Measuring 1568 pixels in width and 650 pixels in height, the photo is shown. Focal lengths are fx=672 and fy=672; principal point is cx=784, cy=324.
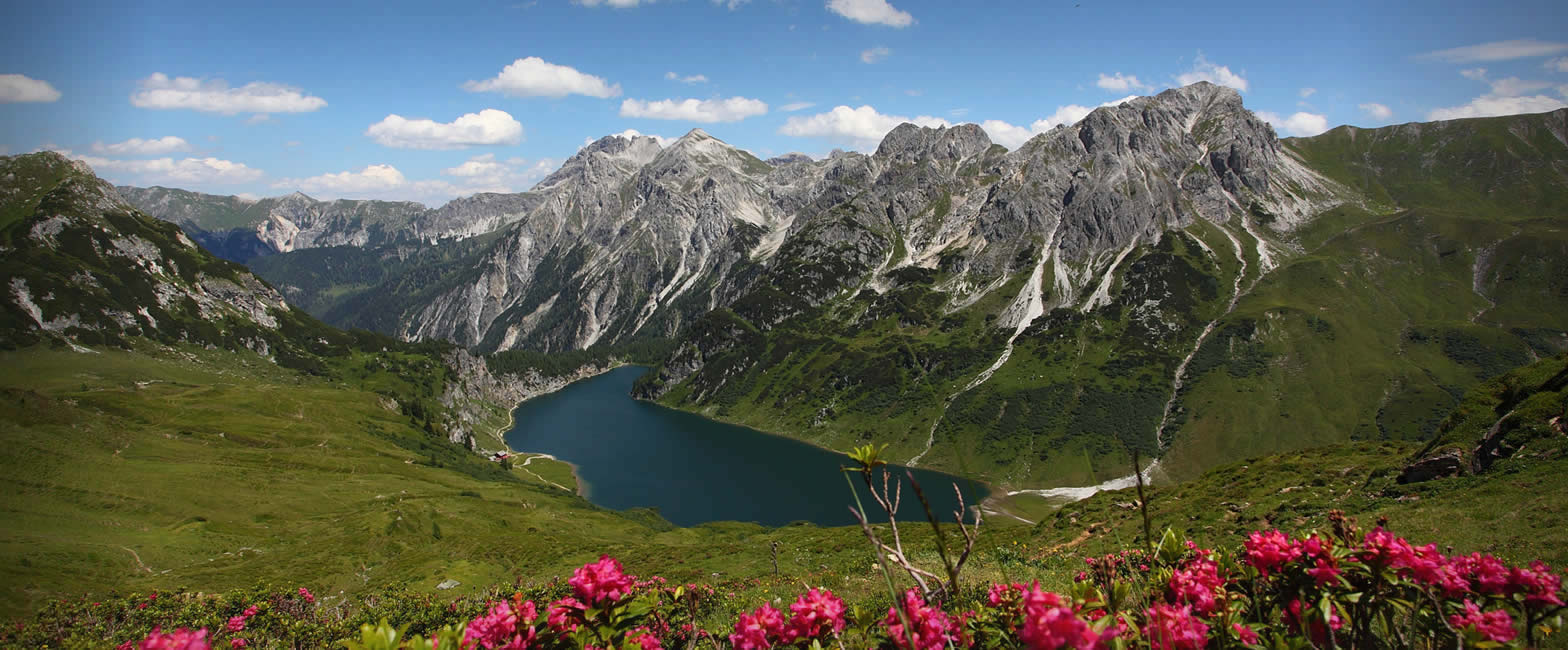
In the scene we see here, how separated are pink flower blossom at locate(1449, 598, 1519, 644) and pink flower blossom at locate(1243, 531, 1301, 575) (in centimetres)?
121

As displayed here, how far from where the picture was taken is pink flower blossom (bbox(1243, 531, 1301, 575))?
246 inches

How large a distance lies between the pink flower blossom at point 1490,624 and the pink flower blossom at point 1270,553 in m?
1.21

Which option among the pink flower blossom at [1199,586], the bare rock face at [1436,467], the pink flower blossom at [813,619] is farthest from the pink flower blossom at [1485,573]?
the bare rock face at [1436,467]

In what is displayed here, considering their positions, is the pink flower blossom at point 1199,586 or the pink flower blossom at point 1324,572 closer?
the pink flower blossom at point 1324,572

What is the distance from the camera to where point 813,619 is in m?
6.52

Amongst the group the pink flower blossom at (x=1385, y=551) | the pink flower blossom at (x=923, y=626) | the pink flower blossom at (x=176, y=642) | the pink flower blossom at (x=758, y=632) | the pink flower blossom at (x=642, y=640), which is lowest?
the pink flower blossom at (x=642, y=640)

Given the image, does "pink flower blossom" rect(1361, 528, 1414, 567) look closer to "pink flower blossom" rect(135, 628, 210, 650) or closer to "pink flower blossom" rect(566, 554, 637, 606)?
"pink flower blossom" rect(566, 554, 637, 606)

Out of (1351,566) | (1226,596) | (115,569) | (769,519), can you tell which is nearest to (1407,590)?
(1351,566)

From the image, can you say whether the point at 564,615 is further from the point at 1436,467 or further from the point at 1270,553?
the point at 1436,467

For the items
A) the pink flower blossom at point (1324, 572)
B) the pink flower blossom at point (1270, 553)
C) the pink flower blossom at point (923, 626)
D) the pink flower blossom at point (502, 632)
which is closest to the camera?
the pink flower blossom at point (923, 626)

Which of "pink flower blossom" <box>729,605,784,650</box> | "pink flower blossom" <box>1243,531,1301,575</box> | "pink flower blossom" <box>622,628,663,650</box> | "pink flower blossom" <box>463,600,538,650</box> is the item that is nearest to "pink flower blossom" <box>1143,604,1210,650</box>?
"pink flower blossom" <box>1243,531,1301,575</box>

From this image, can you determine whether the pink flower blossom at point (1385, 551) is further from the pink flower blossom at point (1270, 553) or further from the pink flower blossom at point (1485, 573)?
the pink flower blossom at point (1485, 573)

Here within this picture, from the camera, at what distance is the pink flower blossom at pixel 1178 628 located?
16.6ft

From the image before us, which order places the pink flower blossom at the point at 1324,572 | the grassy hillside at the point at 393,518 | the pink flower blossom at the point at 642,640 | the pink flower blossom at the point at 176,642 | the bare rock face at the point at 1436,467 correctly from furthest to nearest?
1. the bare rock face at the point at 1436,467
2. the grassy hillside at the point at 393,518
3. the pink flower blossom at the point at 642,640
4. the pink flower blossom at the point at 1324,572
5. the pink flower blossom at the point at 176,642
